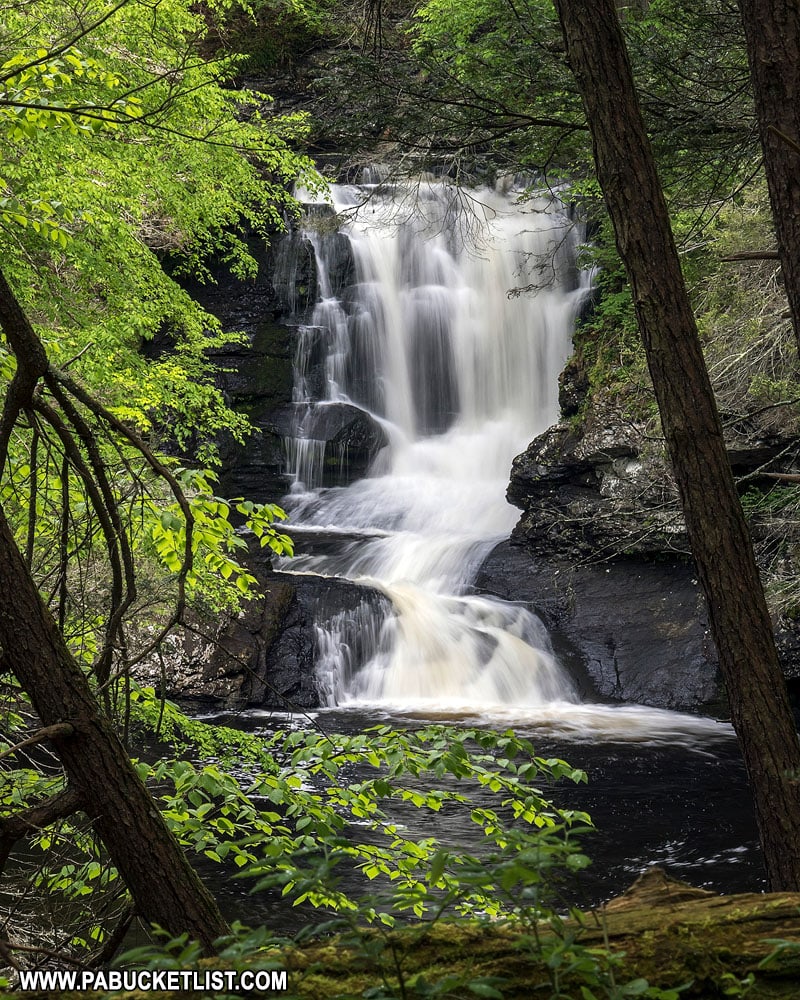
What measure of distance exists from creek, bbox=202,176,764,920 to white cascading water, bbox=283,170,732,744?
1.6 inches

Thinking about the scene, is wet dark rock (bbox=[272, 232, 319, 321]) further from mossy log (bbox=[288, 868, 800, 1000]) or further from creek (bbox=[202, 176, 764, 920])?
mossy log (bbox=[288, 868, 800, 1000])

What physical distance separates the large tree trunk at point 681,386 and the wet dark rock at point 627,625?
8768 mm

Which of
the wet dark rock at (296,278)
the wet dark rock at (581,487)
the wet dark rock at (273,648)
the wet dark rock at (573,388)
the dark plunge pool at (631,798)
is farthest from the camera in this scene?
the wet dark rock at (296,278)

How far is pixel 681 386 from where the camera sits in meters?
3.57

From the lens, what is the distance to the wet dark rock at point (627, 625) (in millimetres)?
12008

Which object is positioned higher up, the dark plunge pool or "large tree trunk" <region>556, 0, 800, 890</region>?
"large tree trunk" <region>556, 0, 800, 890</region>

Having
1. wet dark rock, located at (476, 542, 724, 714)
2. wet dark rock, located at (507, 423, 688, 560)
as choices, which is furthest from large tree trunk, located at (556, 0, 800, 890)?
wet dark rock, located at (507, 423, 688, 560)

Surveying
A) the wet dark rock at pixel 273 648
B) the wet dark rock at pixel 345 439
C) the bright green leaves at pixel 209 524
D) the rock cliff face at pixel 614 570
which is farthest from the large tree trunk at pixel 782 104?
the wet dark rock at pixel 345 439

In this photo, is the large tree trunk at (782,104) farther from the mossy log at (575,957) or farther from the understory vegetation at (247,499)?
the mossy log at (575,957)

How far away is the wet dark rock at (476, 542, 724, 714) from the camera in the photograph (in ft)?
39.4

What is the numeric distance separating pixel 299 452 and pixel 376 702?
794 centimetres

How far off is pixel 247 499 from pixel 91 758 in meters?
3.89

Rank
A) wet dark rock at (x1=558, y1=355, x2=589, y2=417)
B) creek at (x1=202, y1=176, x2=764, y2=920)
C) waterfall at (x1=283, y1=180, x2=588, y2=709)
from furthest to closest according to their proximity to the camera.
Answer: waterfall at (x1=283, y1=180, x2=588, y2=709) < wet dark rock at (x1=558, y1=355, x2=589, y2=417) < creek at (x1=202, y1=176, x2=764, y2=920)

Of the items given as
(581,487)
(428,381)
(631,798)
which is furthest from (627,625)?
(428,381)
